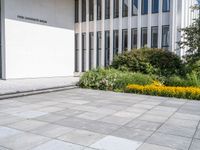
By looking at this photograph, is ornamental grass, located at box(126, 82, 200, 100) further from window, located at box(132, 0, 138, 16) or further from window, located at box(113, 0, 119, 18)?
window, located at box(113, 0, 119, 18)

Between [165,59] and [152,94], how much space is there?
4.06m

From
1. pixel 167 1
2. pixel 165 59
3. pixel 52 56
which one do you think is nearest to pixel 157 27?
pixel 167 1

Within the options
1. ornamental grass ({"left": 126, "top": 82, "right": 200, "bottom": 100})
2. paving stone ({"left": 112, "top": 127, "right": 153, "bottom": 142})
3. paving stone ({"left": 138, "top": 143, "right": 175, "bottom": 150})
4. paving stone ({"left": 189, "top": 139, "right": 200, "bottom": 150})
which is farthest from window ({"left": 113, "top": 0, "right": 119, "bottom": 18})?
paving stone ({"left": 138, "top": 143, "right": 175, "bottom": 150})

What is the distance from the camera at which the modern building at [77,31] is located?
51.9ft

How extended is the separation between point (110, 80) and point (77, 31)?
9826mm

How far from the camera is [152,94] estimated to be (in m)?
10.6

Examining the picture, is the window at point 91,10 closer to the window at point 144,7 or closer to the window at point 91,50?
the window at point 91,50

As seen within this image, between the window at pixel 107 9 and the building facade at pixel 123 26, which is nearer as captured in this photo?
the building facade at pixel 123 26

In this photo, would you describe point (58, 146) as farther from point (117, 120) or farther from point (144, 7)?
point (144, 7)

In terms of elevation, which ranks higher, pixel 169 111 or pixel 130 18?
pixel 130 18

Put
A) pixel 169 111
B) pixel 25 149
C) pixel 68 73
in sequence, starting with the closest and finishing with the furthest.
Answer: pixel 25 149
pixel 169 111
pixel 68 73

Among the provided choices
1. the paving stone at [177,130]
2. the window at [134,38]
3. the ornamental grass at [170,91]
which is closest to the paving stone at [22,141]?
the paving stone at [177,130]

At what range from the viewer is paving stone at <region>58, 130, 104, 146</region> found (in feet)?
14.7

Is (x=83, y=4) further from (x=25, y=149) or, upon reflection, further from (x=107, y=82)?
(x=25, y=149)
